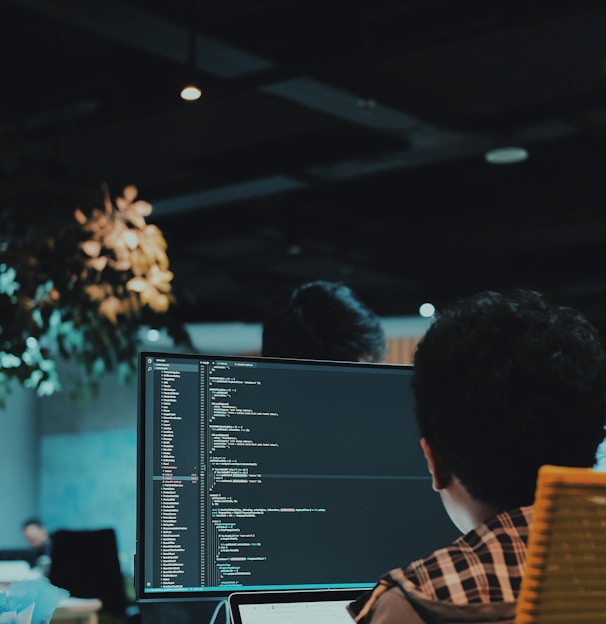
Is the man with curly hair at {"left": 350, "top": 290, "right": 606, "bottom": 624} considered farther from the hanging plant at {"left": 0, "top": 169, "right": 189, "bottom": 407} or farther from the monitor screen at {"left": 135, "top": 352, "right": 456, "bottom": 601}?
the hanging plant at {"left": 0, "top": 169, "right": 189, "bottom": 407}

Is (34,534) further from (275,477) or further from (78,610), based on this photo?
(275,477)

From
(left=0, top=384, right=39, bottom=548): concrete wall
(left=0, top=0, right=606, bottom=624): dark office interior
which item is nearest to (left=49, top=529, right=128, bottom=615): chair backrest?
(left=0, top=0, right=606, bottom=624): dark office interior

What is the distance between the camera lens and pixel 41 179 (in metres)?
4.10

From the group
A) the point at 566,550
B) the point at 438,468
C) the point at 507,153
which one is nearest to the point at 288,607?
the point at 438,468

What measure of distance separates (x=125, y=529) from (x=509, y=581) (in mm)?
11811

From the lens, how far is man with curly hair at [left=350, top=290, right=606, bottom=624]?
3.62 ft

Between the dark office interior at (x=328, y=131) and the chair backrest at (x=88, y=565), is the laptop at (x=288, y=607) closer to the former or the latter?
the dark office interior at (x=328, y=131)

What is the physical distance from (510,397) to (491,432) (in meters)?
0.04

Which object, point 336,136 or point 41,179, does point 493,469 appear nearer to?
point 41,179

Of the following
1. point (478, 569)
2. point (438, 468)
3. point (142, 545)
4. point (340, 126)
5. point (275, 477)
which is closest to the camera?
point (478, 569)

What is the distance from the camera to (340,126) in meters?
6.83

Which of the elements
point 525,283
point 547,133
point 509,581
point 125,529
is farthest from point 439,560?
point 125,529

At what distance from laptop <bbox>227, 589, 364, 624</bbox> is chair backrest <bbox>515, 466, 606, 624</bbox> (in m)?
0.79

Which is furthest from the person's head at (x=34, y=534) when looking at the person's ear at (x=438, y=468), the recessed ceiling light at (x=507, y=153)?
the person's ear at (x=438, y=468)
